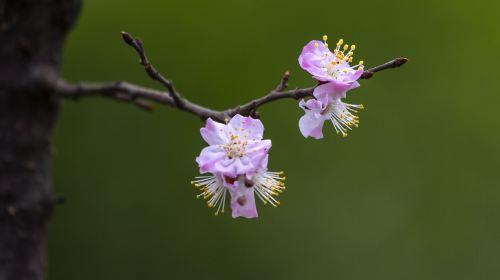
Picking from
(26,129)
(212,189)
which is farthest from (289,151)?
(212,189)

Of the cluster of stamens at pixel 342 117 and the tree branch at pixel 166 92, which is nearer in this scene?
the tree branch at pixel 166 92

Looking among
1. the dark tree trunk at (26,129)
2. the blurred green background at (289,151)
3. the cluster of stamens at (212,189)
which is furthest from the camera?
the blurred green background at (289,151)

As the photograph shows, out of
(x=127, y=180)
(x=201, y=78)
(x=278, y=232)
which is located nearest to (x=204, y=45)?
(x=201, y=78)

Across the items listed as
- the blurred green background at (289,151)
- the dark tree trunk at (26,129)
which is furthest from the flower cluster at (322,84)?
the blurred green background at (289,151)

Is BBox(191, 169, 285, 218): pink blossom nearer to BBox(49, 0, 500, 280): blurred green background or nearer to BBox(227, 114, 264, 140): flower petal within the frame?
BBox(227, 114, 264, 140): flower petal

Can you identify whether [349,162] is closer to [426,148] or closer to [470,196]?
[426,148]

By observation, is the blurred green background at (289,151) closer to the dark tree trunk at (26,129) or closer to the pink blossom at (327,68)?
the dark tree trunk at (26,129)

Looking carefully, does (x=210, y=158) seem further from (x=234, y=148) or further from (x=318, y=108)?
(x=318, y=108)

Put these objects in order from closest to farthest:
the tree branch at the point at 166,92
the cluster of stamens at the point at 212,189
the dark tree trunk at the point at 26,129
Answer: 1. the tree branch at the point at 166,92
2. the cluster of stamens at the point at 212,189
3. the dark tree trunk at the point at 26,129
